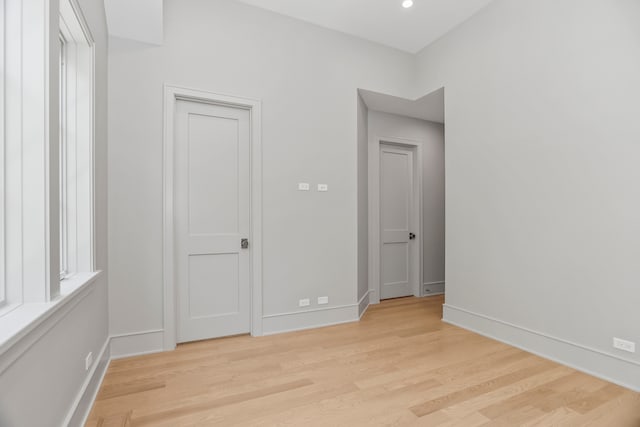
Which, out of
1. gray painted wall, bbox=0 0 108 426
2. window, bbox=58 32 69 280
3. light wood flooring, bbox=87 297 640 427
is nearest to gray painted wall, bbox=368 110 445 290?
light wood flooring, bbox=87 297 640 427

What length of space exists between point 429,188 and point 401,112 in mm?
1252

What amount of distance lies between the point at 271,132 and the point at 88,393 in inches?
98.3

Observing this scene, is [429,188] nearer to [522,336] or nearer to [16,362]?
[522,336]

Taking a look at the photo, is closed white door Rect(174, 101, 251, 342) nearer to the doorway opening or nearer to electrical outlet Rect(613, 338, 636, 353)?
the doorway opening

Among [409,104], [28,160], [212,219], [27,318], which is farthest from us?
[409,104]

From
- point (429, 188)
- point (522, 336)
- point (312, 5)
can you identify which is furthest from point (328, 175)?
point (522, 336)

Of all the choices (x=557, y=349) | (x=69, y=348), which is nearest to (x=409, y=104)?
(x=557, y=349)

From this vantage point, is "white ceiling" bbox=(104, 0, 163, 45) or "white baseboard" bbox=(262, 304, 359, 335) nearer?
"white ceiling" bbox=(104, 0, 163, 45)

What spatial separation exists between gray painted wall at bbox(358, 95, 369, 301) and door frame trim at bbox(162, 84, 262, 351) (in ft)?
4.17

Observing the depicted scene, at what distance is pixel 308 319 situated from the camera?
131 inches

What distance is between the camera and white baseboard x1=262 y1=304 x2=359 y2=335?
10.4 feet

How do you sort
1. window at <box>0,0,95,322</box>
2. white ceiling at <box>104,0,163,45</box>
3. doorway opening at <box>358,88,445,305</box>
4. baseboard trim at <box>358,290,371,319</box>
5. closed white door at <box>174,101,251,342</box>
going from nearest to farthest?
1. window at <box>0,0,95,322</box>
2. white ceiling at <box>104,0,163,45</box>
3. closed white door at <box>174,101,251,342</box>
4. baseboard trim at <box>358,290,371,319</box>
5. doorway opening at <box>358,88,445,305</box>

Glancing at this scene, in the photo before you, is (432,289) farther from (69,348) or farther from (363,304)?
(69,348)

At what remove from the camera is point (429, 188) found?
486 centimetres
